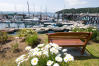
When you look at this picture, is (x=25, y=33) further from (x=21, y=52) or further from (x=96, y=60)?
(x=96, y=60)

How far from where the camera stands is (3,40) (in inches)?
265

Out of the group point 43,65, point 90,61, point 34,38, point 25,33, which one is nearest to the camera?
point 43,65

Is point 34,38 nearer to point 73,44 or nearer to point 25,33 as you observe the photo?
point 25,33

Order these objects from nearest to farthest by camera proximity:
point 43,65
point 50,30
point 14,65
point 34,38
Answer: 1. point 43,65
2. point 14,65
3. point 34,38
4. point 50,30

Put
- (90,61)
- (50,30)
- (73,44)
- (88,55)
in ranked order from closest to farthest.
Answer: (90,61) < (73,44) < (88,55) < (50,30)

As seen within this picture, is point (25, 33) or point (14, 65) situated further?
point (25, 33)

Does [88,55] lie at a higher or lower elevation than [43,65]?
lower

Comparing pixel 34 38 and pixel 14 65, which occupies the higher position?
pixel 34 38

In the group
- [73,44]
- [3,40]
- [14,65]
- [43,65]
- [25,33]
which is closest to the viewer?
[43,65]

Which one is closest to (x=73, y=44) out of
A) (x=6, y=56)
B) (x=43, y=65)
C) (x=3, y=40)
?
(x=43, y=65)

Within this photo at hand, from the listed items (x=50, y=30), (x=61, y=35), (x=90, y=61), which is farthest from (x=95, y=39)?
(x=50, y=30)

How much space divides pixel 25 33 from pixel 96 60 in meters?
4.96

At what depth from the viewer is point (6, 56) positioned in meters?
4.71

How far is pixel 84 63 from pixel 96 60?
69 cm
